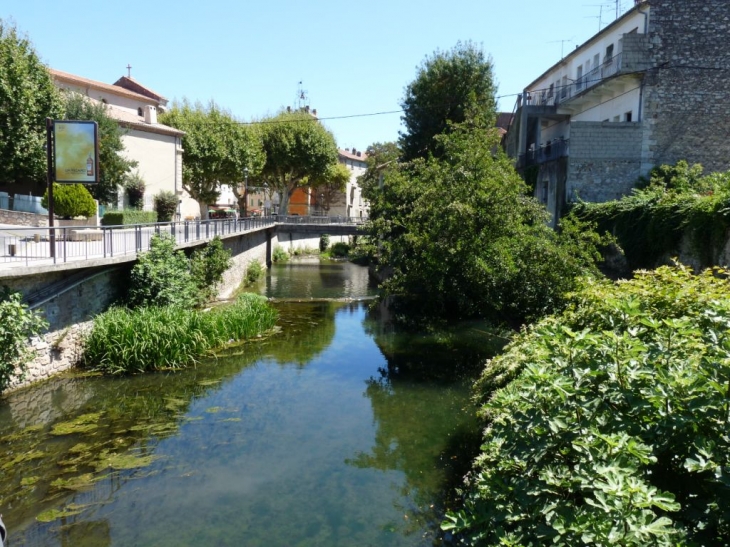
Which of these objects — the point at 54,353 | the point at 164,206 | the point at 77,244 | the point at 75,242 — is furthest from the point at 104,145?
the point at 54,353

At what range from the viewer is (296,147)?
52.3 metres

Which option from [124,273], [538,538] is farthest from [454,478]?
[124,273]

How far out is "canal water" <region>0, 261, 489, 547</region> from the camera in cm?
832

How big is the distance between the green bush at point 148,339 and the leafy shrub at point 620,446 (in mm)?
11786

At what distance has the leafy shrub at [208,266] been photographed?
2298cm

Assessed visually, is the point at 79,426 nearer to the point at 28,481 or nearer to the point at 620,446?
the point at 28,481

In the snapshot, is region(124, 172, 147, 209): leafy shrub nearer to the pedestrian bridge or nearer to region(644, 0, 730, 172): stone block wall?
the pedestrian bridge

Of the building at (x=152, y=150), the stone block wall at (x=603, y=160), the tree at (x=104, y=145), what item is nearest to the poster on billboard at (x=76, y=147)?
the tree at (x=104, y=145)

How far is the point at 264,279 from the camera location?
37531mm

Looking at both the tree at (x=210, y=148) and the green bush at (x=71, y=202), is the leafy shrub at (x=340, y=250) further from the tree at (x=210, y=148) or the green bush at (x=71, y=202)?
the green bush at (x=71, y=202)

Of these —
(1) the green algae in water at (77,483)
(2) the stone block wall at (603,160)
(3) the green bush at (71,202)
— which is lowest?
(1) the green algae in water at (77,483)

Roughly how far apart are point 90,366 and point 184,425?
14.5 ft

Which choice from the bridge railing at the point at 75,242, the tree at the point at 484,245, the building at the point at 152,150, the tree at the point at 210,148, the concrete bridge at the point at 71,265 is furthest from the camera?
the tree at the point at 210,148

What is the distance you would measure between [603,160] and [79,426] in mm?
22235
